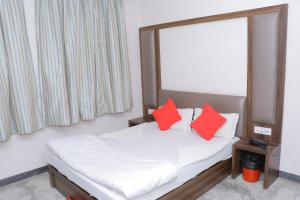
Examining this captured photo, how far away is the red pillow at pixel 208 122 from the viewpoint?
2975 millimetres

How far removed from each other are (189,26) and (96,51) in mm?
1443

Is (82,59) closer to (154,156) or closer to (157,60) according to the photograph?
(157,60)

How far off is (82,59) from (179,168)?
7.01 feet

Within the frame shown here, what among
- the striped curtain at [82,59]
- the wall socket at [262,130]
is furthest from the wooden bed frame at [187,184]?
the striped curtain at [82,59]

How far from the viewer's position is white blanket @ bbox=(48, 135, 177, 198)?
1.86 m

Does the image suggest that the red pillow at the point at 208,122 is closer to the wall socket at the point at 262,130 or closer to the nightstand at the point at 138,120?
the wall socket at the point at 262,130

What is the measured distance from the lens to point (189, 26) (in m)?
3.52

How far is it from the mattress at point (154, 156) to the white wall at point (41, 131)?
1.92ft

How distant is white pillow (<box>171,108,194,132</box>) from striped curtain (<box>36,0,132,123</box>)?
1.06 metres

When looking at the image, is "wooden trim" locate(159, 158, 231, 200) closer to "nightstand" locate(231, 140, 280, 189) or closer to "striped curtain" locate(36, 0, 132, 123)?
"nightstand" locate(231, 140, 280, 189)

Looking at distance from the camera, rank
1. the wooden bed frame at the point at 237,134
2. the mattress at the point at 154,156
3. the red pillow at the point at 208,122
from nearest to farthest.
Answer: the mattress at the point at 154,156
the wooden bed frame at the point at 237,134
the red pillow at the point at 208,122

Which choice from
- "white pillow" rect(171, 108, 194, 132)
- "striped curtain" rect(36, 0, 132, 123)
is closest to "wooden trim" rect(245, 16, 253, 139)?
"white pillow" rect(171, 108, 194, 132)

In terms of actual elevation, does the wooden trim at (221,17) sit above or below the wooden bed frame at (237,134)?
above

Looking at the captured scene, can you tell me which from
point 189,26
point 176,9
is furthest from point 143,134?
point 176,9
